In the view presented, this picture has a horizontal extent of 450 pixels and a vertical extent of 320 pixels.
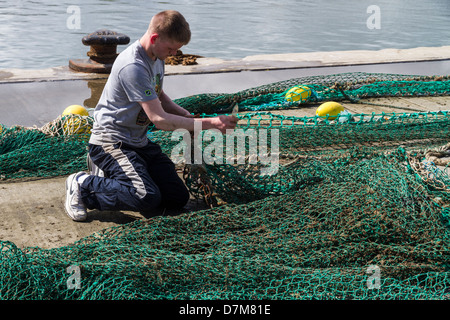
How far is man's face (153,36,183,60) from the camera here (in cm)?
382

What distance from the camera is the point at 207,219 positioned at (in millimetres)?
3596

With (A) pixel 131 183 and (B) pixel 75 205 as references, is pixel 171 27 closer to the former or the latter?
(A) pixel 131 183

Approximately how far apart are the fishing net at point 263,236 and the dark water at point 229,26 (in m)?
7.90

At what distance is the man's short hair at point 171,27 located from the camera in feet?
12.3

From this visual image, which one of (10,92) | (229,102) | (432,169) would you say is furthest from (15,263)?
(10,92)

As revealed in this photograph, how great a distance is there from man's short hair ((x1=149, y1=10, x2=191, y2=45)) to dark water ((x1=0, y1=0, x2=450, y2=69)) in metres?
8.02

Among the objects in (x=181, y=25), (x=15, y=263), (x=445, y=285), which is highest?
(x=181, y=25)

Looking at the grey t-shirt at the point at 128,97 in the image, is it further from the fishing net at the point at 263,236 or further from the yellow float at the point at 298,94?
the yellow float at the point at 298,94

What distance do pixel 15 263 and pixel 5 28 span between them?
1449 centimetres

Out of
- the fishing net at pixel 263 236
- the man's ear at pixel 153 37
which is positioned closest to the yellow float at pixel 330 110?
the fishing net at pixel 263 236

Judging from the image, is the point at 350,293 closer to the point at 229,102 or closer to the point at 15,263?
the point at 15,263

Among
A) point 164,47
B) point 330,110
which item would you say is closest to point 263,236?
point 164,47

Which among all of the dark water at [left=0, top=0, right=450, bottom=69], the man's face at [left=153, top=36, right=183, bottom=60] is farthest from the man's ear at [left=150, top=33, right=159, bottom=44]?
the dark water at [left=0, top=0, right=450, bottom=69]

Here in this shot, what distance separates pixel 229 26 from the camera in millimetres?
18234
